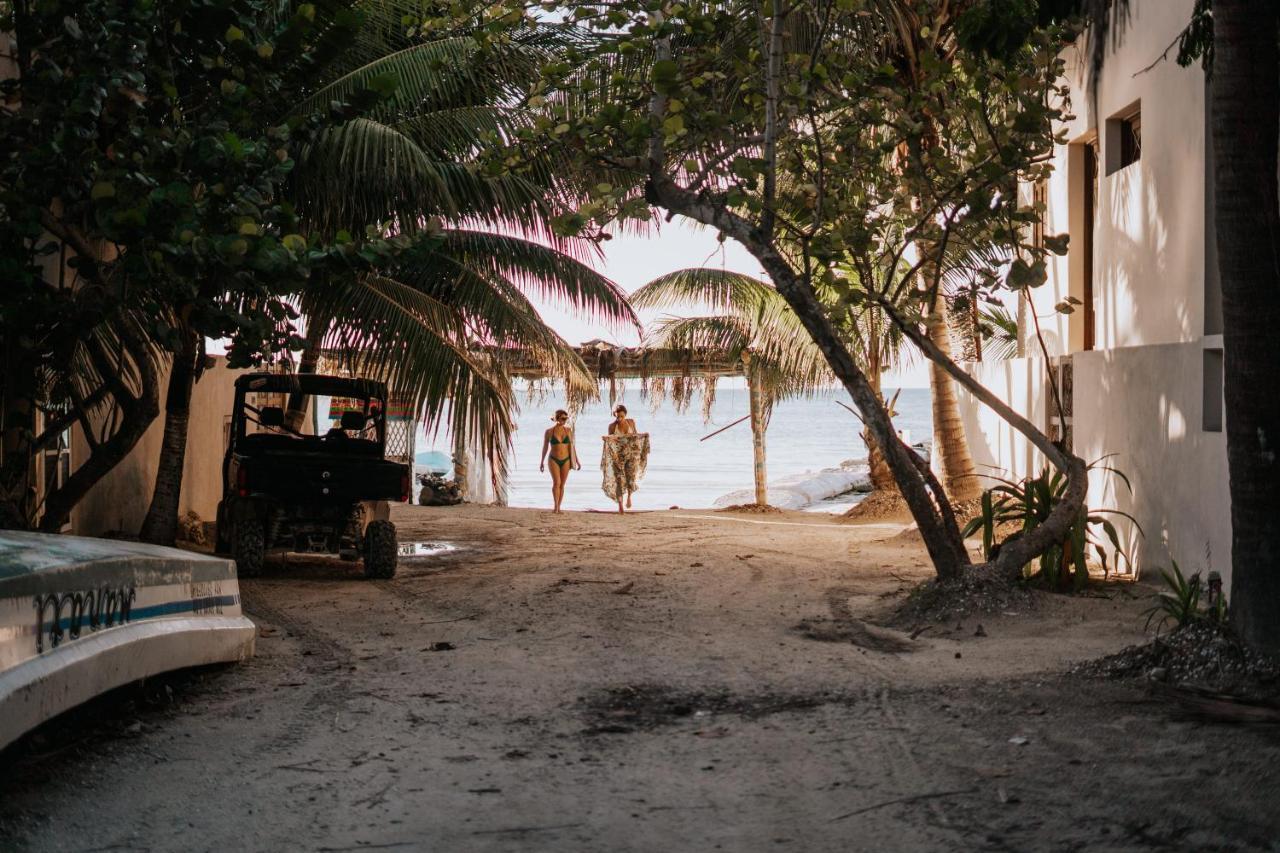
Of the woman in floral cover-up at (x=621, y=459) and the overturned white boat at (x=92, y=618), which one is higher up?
the woman in floral cover-up at (x=621, y=459)

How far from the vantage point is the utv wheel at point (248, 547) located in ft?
40.6

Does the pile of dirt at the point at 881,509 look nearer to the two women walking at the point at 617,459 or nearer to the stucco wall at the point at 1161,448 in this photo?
the two women walking at the point at 617,459

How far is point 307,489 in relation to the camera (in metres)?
12.2

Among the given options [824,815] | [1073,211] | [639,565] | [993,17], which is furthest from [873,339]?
[824,815]

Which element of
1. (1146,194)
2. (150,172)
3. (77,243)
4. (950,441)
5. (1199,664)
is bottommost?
(1199,664)

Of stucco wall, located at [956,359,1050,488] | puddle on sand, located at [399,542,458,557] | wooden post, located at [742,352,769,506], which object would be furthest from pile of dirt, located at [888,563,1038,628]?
wooden post, located at [742,352,769,506]

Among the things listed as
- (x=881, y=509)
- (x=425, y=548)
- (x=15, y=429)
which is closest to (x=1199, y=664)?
(x=15, y=429)

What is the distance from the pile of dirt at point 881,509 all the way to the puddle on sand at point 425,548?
729 cm

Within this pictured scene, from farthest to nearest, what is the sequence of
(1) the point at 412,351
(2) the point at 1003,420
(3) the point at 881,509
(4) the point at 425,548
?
(3) the point at 881,509, (2) the point at 1003,420, (4) the point at 425,548, (1) the point at 412,351

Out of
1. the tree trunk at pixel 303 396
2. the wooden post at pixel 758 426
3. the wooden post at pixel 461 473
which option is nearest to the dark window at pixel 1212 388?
the tree trunk at pixel 303 396

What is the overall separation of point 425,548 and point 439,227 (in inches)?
201

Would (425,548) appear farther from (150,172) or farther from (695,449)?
(695,449)

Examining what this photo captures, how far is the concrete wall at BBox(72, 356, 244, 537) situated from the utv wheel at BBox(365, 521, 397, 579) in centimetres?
337

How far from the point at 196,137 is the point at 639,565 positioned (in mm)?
6541
